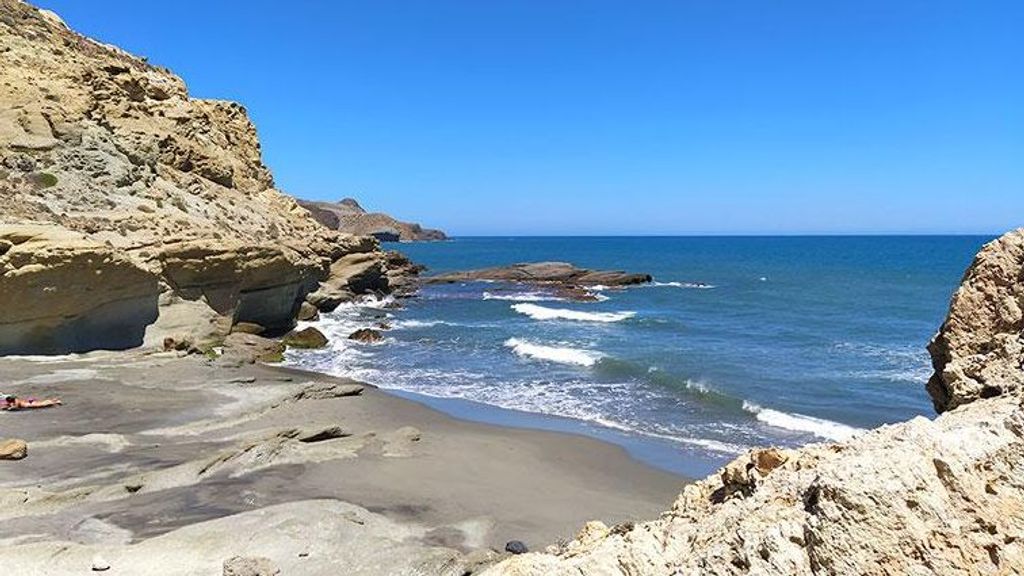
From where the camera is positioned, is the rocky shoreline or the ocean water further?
the ocean water

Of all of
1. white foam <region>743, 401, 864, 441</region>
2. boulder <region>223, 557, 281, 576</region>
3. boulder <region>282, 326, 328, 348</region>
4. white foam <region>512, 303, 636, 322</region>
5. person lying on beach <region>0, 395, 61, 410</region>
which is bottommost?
white foam <region>512, 303, 636, 322</region>

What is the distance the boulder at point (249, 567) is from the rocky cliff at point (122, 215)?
651 inches

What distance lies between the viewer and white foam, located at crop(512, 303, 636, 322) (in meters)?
46.0

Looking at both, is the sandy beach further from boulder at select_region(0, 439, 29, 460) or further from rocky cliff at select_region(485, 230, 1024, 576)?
rocky cliff at select_region(485, 230, 1024, 576)

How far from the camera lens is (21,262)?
2083 cm

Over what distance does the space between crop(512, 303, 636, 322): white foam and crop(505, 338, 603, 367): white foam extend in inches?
433

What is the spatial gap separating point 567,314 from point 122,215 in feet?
89.5

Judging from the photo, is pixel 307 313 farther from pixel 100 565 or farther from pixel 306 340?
pixel 100 565

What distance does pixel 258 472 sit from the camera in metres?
13.2

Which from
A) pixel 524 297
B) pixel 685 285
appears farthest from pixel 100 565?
pixel 685 285

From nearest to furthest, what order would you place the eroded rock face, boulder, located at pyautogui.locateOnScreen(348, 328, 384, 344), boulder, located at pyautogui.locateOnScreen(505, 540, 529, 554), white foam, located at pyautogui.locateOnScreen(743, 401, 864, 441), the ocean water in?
the eroded rock face → boulder, located at pyautogui.locateOnScreen(505, 540, 529, 554) → white foam, located at pyautogui.locateOnScreen(743, 401, 864, 441) → the ocean water → boulder, located at pyautogui.locateOnScreen(348, 328, 384, 344)

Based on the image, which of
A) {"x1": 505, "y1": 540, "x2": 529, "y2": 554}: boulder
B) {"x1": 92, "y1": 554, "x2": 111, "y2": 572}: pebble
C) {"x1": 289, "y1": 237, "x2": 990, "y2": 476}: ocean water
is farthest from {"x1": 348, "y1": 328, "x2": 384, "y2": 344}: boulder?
{"x1": 92, "y1": 554, "x2": 111, "y2": 572}: pebble

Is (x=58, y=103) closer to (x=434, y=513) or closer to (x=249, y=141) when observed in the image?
(x=249, y=141)

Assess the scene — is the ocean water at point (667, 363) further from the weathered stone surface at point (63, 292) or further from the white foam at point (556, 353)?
the weathered stone surface at point (63, 292)
